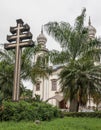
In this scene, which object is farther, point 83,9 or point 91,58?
point 83,9

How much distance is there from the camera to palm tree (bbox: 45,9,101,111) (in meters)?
21.6

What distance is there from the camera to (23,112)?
13.7 meters

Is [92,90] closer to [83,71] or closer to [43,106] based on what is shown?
[83,71]

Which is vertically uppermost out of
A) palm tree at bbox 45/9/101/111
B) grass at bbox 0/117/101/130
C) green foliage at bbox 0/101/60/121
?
palm tree at bbox 45/9/101/111

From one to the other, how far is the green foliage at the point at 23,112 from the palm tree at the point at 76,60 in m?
6.49

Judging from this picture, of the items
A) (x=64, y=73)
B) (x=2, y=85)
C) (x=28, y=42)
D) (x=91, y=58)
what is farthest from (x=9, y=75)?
(x=28, y=42)

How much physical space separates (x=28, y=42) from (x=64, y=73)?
6272 mm

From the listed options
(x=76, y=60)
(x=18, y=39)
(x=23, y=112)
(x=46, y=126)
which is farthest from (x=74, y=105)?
(x=46, y=126)

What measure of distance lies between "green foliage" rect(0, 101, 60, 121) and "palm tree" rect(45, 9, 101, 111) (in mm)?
6489

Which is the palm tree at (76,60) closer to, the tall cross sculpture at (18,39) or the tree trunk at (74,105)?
the tree trunk at (74,105)

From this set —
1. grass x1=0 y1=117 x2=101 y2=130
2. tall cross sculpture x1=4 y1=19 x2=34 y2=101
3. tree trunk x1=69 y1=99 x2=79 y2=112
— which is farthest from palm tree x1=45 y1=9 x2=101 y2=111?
grass x1=0 y1=117 x2=101 y2=130

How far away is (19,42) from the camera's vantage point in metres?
17.0

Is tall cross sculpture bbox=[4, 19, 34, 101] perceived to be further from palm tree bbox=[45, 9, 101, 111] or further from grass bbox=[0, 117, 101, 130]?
Answer: palm tree bbox=[45, 9, 101, 111]

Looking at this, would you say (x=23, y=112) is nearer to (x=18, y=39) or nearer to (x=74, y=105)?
(x=18, y=39)
